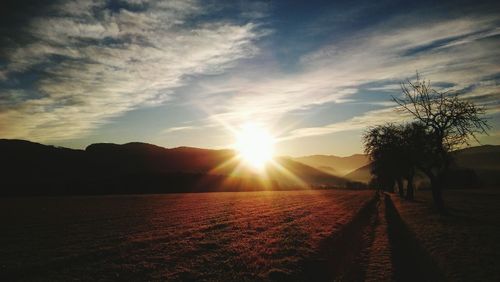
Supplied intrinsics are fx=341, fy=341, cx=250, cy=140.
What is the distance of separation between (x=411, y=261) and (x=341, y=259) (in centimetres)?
322

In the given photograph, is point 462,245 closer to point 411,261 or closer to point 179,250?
point 411,261

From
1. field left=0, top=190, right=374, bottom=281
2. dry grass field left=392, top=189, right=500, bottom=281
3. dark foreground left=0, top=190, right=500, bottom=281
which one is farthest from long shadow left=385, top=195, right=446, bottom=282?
field left=0, top=190, right=374, bottom=281

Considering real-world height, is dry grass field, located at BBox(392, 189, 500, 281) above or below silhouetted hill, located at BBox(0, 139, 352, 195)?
below

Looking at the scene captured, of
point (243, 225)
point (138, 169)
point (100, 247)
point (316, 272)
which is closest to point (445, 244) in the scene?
point (316, 272)

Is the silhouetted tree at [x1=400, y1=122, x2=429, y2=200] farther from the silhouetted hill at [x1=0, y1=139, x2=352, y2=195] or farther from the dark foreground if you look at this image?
the silhouetted hill at [x1=0, y1=139, x2=352, y2=195]

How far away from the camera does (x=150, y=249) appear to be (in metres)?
18.9

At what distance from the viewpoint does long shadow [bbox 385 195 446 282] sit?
45.1ft

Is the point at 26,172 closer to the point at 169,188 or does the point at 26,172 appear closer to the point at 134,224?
the point at 169,188

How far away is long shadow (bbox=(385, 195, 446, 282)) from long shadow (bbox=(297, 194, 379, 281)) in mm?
1420

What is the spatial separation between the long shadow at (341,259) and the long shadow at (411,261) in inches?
55.9

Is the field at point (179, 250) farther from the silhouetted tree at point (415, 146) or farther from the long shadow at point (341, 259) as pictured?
the silhouetted tree at point (415, 146)

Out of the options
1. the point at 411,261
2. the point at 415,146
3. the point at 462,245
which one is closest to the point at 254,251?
the point at 411,261

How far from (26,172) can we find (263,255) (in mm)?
150892

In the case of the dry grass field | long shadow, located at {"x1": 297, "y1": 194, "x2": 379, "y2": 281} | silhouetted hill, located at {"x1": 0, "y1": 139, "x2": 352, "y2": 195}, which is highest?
silhouetted hill, located at {"x1": 0, "y1": 139, "x2": 352, "y2": 195}
